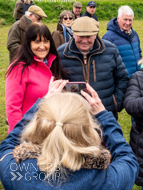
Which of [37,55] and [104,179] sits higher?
[37,55]

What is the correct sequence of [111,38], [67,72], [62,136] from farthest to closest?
[111,38] → [67,72] → [62,136]

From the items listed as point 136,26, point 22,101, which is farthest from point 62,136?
point 136,26

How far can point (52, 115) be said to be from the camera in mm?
1145

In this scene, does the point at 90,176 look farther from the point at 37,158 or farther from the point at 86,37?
the point at 86,37

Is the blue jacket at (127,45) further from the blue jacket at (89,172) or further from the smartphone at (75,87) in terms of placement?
the blue jacket at (89,172)

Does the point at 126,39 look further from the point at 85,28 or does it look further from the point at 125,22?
the point at 85,28

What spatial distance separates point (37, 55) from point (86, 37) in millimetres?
537

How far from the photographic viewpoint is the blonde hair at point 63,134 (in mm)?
1081

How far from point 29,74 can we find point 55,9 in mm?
14838

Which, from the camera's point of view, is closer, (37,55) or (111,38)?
(37,55)

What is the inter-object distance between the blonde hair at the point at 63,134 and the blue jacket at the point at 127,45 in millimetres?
2647

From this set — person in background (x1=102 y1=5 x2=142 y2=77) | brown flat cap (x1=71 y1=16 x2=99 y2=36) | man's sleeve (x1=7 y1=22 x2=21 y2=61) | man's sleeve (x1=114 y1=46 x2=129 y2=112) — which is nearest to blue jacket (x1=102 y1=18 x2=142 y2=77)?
person in background (x1=102 y1=5 x2=142 y2=77)

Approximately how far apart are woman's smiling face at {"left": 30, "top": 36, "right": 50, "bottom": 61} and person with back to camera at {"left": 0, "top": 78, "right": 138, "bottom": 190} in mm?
1011

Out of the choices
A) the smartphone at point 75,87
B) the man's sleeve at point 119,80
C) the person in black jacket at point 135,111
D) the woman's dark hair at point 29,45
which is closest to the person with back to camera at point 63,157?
the smartphone at point 75,87
